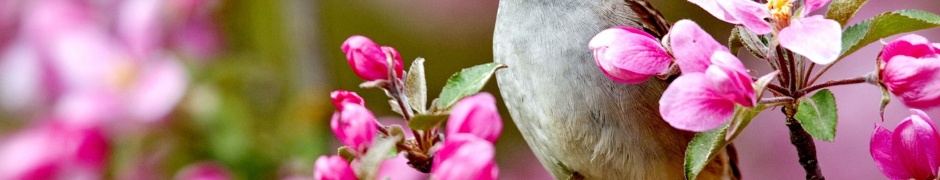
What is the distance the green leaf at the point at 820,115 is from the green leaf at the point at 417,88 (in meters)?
0.20

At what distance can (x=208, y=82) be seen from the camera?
50.7 inches

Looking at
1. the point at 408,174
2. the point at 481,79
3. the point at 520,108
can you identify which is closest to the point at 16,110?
the point at 408,174

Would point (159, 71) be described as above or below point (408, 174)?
above

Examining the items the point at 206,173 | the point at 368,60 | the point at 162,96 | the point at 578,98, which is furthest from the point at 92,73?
the point at 368,60

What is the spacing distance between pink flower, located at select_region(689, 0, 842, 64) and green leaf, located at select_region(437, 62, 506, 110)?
0.12 meters

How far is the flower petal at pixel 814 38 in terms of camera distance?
524mm

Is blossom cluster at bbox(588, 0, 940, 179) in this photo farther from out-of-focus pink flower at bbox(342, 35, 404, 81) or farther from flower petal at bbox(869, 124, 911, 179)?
out-of-focus pink flower at bbox(342, 35, 404, 81)

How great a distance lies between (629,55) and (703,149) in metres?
0.06

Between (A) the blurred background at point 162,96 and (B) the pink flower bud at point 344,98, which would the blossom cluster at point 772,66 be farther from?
(A) the blurred background at point 162,96

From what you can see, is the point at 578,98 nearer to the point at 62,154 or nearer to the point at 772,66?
the point at 772,66

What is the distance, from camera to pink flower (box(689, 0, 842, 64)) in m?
0.53

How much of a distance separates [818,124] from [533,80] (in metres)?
0.34

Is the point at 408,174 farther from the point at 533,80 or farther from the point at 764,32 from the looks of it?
the point at 764,32

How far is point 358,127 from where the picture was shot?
565mm
